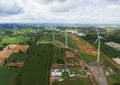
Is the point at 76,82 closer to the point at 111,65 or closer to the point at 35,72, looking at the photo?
the point at 35,72

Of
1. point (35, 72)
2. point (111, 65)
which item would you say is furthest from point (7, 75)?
point (111, 65)

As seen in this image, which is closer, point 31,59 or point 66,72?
point 66,72

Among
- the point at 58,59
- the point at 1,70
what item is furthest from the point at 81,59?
the point at 1,70

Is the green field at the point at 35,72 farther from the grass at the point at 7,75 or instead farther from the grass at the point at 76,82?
the grass at the point at 76,82

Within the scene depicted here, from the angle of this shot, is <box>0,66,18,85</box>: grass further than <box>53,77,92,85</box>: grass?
Yes

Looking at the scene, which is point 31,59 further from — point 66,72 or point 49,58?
point 66,72

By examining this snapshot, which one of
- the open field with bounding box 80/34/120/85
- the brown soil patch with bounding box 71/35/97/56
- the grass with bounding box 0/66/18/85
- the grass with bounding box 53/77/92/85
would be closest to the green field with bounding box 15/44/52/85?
the grass with bounding box 0/66/18/85

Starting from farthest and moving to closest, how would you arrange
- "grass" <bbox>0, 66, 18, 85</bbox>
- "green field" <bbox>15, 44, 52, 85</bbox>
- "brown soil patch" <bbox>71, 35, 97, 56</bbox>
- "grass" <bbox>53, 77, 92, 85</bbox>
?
"brown soil patch" <bbox>71, 35, 97, 56</bbox>, "green field" <bbox>15, 44, 52, 85</bbox>, "grass" <bbox>0, 66, 18, 85</bbox>, "grass" <bbox>53, 77, 92, 85</bbox>

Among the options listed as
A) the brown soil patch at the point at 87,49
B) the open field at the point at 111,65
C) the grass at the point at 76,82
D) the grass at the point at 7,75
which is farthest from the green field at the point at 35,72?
the brown soil patch at the point at 87,49

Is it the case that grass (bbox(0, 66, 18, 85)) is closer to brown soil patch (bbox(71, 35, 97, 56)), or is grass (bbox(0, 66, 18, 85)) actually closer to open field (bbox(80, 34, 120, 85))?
open field (bbox(80, 34, 120, 85))

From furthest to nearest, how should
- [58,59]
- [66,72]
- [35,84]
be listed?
1. [58,59]
2. [66,72]
3. [35,84]

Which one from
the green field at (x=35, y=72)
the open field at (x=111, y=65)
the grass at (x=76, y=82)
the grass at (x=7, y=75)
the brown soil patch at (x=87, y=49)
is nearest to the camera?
the grass at (x=76, y=82)
